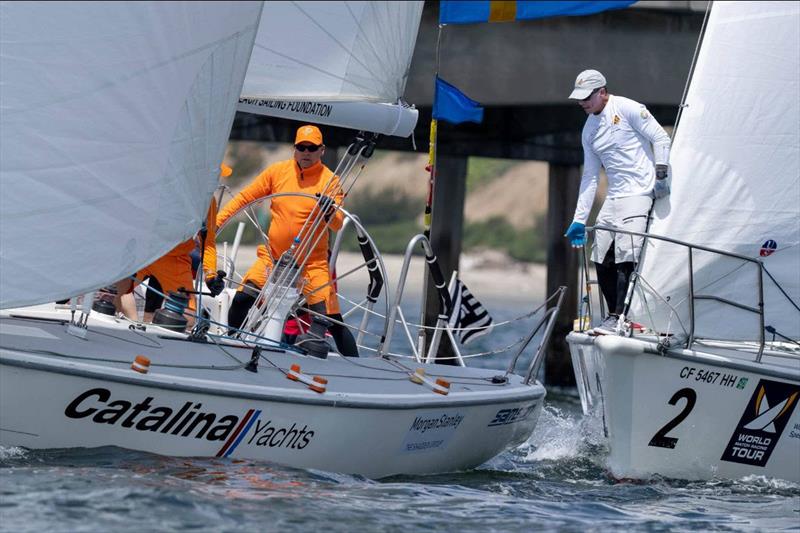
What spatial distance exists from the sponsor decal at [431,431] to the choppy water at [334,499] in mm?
212

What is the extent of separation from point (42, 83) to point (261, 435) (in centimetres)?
225

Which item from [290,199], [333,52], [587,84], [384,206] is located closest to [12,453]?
[290,199]

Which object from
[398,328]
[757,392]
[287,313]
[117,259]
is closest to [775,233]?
[757,392]

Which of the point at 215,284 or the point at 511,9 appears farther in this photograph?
the point at 511,9

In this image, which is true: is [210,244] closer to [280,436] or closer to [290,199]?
[290,199]

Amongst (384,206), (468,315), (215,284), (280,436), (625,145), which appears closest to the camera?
(280,436)

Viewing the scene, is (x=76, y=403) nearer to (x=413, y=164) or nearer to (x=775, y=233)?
(x=775, y=233)

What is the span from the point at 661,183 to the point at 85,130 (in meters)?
4.06

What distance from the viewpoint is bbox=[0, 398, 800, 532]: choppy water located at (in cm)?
633

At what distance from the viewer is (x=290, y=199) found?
9.05m

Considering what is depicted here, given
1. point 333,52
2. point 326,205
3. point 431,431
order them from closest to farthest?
1. point 333,52
2. point 431,431
3. point 326,205

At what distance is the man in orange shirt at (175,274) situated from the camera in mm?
8586

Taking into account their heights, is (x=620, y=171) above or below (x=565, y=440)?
above

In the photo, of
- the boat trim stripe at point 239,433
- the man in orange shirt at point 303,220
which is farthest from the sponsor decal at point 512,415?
the boat trim stripe at point 239,433
